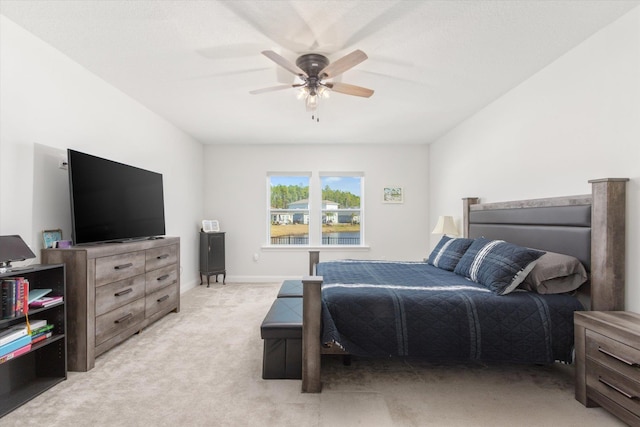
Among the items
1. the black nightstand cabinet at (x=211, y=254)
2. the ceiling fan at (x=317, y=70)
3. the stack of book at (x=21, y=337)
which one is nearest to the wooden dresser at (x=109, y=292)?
the stack of book at (x=21, y=337)

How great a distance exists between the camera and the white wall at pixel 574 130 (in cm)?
204

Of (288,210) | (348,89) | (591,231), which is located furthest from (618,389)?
(288,210)

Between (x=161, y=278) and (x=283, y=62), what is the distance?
2.67 m

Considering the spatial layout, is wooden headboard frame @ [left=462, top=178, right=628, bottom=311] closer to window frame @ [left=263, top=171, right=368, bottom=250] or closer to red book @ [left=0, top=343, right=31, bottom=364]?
window frame @ [left=263, top=171, right=368, bottom=250]

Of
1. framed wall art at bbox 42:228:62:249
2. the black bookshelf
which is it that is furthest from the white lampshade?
framed wall art at bbox 42:228:62:249

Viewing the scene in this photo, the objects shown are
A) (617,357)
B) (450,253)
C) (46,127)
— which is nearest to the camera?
(617,357)

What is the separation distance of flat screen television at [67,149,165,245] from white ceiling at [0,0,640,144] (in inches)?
35.9

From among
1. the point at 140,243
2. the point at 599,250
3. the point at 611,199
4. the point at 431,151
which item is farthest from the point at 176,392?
the point at 431,151

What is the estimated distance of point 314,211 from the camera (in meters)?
5.78

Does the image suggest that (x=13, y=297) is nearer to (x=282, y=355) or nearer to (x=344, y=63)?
(x=282, y=355)

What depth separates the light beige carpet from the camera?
70.9 inches

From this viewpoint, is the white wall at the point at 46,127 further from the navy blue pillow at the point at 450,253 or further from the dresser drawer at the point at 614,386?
the dresser drawer at the point at 614,386

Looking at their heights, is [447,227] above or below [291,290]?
above

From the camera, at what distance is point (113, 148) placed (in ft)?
10.7
